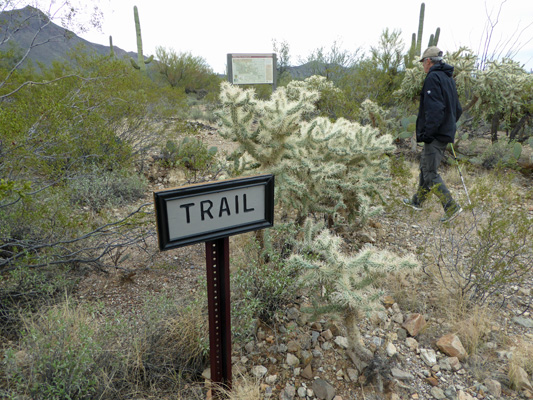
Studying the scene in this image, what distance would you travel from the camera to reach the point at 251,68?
368 inches

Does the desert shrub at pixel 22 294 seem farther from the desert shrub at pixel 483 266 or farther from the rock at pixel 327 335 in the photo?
the desert shrub at pixel 483 266

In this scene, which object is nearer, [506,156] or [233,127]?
[233,127]

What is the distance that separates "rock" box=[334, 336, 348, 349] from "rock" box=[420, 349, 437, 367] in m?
0.52

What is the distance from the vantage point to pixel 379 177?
422cm

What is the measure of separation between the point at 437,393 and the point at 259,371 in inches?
42.9

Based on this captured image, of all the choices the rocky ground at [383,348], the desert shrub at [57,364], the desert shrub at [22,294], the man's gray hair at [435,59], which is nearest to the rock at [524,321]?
the rocky ground at [383,348]

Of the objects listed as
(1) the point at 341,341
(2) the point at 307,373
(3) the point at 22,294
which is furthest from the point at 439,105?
(3) the point at 22,294

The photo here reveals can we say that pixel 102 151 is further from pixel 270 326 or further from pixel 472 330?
pixel 472 330

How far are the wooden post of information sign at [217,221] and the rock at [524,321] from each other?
2.33 metres

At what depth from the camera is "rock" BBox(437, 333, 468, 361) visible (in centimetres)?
248

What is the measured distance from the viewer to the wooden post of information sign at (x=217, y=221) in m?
1.55

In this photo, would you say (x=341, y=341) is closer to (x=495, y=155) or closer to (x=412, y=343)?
(x=412, y=343)

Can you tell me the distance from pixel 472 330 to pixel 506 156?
5823 millimetres

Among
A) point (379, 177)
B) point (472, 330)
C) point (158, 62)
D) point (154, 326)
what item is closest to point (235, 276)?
point (154, 326)
